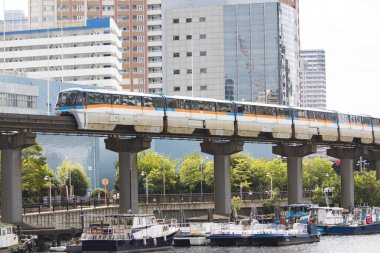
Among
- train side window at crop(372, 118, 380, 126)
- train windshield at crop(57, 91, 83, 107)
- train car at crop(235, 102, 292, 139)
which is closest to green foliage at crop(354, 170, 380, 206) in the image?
train side window at crop(372, 118, 380, 126)

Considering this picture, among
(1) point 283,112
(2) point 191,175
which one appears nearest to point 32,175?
(1) point 283,112

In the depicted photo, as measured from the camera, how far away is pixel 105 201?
122 meters

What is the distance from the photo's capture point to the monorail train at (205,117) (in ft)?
317

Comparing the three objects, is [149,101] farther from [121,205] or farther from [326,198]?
[326,198]

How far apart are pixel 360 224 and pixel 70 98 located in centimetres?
3975

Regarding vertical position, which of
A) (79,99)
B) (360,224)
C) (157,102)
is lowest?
(360,224)

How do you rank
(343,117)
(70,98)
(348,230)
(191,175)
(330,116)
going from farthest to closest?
(191,175) → (343,117) → (330,116) → (348,230) → (70,98)

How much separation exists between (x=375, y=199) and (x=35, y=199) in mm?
52828

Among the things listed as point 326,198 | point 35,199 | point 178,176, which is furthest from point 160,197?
point 178,176

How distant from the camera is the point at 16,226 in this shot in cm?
8988

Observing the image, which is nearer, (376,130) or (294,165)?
(294,165)

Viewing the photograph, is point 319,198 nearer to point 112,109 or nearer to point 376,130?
point 376,130

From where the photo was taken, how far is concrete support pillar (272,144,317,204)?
129m

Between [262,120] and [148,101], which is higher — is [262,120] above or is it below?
below
